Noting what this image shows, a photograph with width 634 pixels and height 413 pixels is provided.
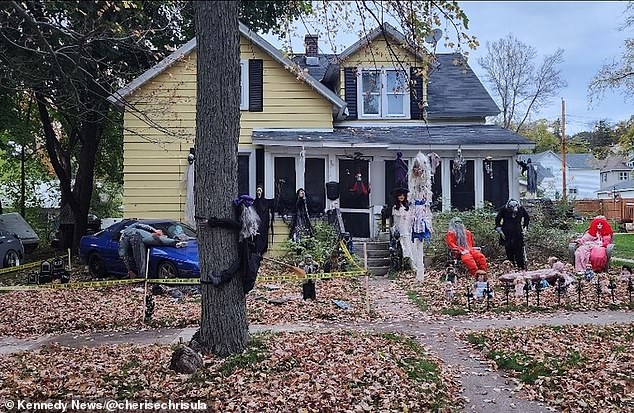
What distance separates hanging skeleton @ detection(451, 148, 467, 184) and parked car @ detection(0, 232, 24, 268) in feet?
46.4

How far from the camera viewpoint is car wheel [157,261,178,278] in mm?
12961

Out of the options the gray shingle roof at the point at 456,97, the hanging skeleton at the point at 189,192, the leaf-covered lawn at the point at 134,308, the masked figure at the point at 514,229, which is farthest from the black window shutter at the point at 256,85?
the masked figure at the point at 514,229

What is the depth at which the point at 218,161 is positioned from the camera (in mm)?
6453

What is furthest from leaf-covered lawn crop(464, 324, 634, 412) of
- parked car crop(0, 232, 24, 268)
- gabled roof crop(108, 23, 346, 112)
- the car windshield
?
parked car crop(0, 232, 24, 268)

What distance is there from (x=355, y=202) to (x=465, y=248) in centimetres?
522

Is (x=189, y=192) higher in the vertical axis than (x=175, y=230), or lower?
higher

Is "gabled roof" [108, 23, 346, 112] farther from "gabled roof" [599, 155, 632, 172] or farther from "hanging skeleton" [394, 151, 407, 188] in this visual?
"gabled roof" [599, 155, 632, 172]

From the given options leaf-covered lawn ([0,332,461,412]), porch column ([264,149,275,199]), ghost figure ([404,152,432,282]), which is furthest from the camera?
porch column ([264,149,275,199])

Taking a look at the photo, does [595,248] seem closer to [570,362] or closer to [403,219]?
[403,219]

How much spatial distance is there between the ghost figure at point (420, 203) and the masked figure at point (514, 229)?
6.81 ft

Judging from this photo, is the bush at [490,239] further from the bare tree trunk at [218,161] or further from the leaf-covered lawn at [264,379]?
the bare tree trunk at [218,161]

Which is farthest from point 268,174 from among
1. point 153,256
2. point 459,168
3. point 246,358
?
point 246,358

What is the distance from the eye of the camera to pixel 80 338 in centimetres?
924

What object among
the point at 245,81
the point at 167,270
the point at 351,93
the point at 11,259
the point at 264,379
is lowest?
the point at 264,379
